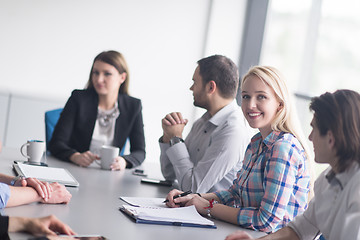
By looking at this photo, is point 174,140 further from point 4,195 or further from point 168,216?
point 4,195

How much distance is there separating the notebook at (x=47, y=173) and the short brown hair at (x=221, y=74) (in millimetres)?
847

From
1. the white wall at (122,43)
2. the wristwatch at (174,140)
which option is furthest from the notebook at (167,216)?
the white wall at (122,43)

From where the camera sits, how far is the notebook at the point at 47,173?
2016 millimetres

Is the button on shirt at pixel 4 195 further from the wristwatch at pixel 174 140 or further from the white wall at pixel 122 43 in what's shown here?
the white wall at pixel 122 43

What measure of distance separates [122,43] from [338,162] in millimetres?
3618

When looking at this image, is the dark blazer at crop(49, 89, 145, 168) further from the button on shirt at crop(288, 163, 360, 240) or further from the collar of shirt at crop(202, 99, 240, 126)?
the button on shirt at crop(288, 163, 360, 240)

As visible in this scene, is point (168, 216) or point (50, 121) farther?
point (50, 121)

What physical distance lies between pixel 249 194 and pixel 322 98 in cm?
49

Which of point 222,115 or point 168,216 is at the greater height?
point 222,115

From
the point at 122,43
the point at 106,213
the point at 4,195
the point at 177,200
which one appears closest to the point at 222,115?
the point at 177,200

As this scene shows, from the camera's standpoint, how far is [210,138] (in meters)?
2.47

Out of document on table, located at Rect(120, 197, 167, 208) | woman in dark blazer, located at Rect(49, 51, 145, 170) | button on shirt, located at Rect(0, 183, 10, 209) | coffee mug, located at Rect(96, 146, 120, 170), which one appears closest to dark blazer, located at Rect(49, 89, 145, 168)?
woman in dark blazer, located at Rect(49, 51, 145, 170)

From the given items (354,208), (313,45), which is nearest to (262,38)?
(313,45)

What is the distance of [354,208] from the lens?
1.35 metres
